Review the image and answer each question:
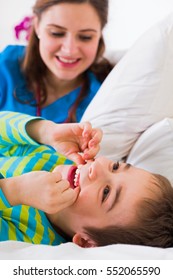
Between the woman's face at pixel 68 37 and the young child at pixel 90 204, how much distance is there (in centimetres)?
46

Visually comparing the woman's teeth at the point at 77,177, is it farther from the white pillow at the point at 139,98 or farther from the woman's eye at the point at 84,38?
the woman's eye at the point at 84,38

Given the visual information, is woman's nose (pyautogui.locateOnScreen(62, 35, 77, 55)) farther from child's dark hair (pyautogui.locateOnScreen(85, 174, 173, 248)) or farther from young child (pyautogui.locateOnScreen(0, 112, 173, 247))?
child's dark hair (pyautogui.locateOnScreen(85, 174, 173, 248))

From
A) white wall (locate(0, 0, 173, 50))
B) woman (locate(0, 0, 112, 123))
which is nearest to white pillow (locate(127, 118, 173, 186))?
woman (locate(0, 0, 112, 123))

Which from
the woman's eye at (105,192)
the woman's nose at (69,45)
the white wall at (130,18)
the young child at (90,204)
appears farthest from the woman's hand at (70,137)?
the white wall at (130,18)

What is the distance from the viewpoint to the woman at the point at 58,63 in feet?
4.55

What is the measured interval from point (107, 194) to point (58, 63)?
2.18 feet

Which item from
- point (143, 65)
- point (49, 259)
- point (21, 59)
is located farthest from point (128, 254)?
point (21, 59)

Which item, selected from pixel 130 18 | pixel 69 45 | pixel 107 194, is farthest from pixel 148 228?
pixel 130 18

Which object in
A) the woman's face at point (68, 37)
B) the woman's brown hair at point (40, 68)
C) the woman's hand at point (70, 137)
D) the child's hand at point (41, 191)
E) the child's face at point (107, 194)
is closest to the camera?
the child's hand at point (41, 191)

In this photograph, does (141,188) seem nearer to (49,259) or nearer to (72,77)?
(49,259)

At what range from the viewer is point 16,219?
3.29 ft

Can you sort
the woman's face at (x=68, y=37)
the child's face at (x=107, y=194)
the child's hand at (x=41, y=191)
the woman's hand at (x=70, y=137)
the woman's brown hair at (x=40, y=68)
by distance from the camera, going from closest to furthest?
the child's hand at (x=41, y=191) → the child's face at (x=107, y=194) → the woman's hand at (x=70, y=137) → the woman's face at (x=68, y=37) → the woman's brown hair at (x=40, y=68)

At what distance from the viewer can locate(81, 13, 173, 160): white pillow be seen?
120 cm
